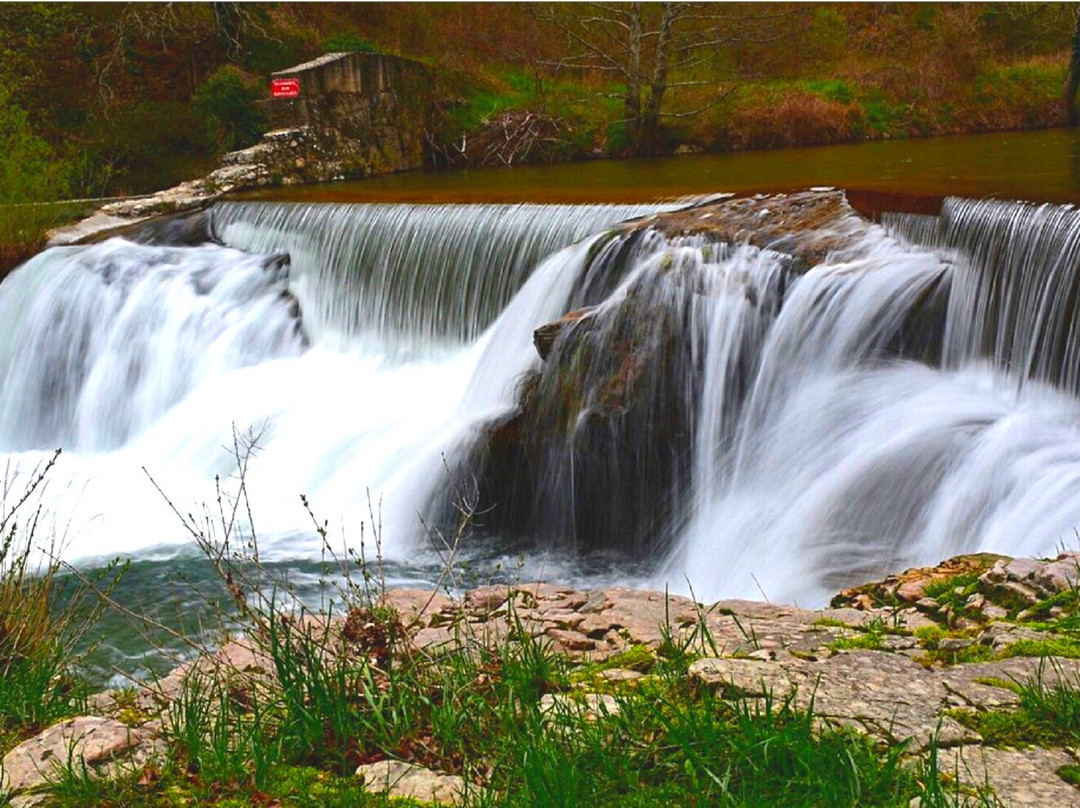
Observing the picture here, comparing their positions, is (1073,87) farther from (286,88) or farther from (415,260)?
(415,260)

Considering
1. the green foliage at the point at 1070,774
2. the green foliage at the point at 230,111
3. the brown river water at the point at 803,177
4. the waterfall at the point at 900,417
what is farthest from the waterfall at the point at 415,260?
the green foliage at the point at 1070,774

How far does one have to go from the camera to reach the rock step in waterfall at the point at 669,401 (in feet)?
21.5

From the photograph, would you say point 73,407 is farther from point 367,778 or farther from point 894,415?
point 367,778

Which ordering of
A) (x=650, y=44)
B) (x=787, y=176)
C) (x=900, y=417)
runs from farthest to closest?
(x=650, y=44) < (x=787, y=176) < (x=900, y=417)

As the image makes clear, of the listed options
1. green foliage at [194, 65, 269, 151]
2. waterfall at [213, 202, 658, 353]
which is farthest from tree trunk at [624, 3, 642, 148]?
waterfall at [213, 202, 658, 353]

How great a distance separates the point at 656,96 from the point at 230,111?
783cm

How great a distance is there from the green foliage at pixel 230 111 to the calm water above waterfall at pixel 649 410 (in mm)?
8615

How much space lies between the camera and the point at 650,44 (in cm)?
2636

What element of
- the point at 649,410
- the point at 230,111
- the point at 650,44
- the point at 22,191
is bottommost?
the point at 649,410

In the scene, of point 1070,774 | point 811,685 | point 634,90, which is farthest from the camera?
point 634,90

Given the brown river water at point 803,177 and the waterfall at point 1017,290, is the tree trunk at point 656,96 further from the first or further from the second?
the waterfall at point 1017,290

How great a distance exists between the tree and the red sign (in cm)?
564

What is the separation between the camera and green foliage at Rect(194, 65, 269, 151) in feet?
63.4

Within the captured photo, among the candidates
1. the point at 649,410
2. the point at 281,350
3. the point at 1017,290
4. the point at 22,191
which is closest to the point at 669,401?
the point at 649,410
